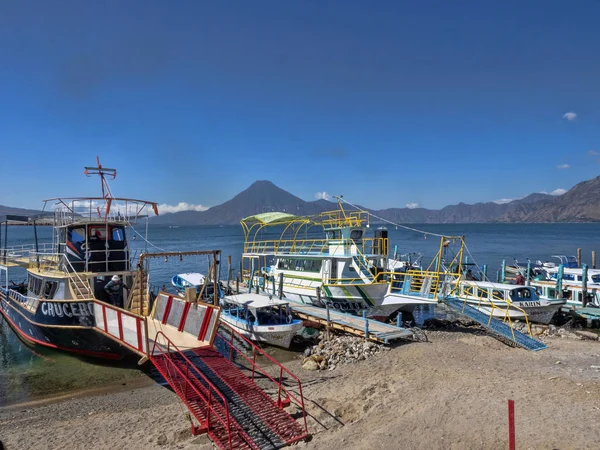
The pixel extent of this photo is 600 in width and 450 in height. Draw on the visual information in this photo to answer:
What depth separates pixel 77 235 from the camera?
17219mm

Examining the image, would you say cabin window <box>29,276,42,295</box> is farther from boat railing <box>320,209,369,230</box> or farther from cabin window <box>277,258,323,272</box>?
boat railing <box>320,209,369,230</box>

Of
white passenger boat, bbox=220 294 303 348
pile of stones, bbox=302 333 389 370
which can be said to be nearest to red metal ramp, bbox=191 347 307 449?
pile of stones, bbox=302 333 389 370

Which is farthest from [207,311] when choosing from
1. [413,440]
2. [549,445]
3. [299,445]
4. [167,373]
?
[549,445]

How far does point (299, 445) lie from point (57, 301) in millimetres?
11661

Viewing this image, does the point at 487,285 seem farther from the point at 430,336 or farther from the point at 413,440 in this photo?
the point at 413,440

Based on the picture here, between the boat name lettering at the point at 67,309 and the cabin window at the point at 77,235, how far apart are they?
271 centimetres

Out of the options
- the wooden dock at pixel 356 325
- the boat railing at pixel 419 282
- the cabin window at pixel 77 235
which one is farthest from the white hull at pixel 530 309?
the cabin window at pixel 77 235

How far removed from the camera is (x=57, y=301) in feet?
51.5

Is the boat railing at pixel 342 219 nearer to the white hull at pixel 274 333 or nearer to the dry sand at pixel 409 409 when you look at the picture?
the white hull at pixel 274 333

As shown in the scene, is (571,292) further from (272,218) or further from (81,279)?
(81,279)

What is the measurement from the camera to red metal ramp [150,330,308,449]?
362 inches

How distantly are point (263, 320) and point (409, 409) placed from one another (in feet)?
32.1

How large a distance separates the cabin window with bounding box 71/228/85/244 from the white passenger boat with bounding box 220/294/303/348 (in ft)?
24.1

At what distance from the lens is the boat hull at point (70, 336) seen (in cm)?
1536
